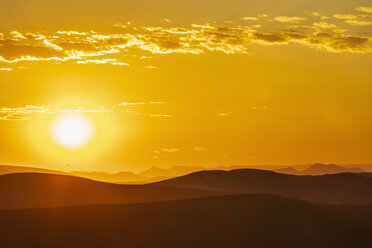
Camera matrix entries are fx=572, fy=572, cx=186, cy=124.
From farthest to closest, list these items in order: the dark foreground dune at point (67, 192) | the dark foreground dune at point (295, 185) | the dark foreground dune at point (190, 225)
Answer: the dark foreground dune at point (295, 185) → the dark foreground dune at point (67, 192) → the dark foreground dune at point (190, 225)

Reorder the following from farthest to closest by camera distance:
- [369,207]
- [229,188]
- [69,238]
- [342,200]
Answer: [229,188], [342,200], [369,207], [69,238]

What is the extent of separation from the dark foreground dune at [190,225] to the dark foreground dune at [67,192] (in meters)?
24.7

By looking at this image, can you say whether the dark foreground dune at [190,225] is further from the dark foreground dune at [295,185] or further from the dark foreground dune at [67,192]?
the dark foreground dune at [295,185]

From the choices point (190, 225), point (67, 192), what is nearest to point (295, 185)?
point (67, 192)

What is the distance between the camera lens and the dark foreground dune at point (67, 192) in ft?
296

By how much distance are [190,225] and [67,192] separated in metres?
41.2

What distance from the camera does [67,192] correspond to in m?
95.7

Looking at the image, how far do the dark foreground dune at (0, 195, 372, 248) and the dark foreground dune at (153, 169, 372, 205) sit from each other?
8612 centimetres

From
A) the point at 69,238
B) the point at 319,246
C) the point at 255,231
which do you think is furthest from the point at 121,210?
the point at 319,246

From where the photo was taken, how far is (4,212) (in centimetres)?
6156

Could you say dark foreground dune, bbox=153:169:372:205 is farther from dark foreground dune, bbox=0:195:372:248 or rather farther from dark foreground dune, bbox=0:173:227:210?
dark foreground dune, bbox=0:195:372:248

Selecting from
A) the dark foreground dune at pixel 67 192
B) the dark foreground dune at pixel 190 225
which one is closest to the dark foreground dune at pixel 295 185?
the dark foreground dune at pixel 67 192

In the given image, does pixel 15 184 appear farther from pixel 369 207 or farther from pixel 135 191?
pixel 369 207

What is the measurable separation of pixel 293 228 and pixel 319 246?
13.9ft
